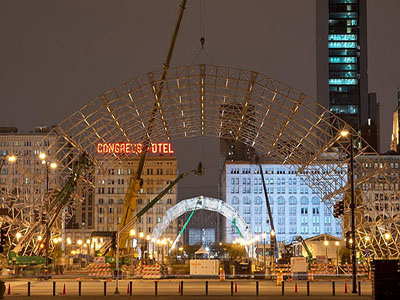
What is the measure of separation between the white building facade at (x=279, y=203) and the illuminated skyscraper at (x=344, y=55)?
23.2 m

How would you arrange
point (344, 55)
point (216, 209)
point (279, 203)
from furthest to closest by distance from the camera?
point (344, 55) < point (279, 203) < point (216, 209)

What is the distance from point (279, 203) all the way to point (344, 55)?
Result: 39648 mm

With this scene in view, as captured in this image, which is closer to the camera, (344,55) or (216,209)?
(216,209)

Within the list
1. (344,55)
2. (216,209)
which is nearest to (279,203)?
(344,55)

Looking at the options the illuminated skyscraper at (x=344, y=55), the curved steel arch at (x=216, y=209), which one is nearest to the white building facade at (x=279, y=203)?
the illuminated skyscraper at (x=344, y=55)

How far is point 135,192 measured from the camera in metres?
67.7

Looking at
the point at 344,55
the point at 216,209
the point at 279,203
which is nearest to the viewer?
the point at 216,209

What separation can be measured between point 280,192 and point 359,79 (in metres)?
34.3

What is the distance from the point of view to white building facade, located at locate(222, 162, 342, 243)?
18562 cm

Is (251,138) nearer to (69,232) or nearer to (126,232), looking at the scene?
(126,232)

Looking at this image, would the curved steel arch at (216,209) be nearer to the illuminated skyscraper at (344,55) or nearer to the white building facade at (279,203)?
the white building facade at (279,203)

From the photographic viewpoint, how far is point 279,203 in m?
188

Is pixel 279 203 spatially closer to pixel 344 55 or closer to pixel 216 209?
pixel 344 55

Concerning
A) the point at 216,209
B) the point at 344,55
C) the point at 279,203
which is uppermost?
the point at 344,55
